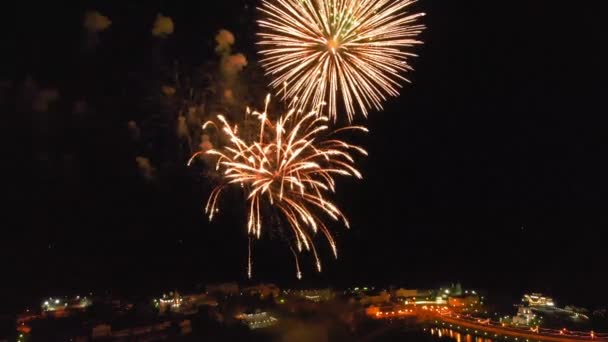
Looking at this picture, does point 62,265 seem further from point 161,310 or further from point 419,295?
point 419,295

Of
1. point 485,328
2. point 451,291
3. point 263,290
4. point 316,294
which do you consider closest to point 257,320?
point 316,294

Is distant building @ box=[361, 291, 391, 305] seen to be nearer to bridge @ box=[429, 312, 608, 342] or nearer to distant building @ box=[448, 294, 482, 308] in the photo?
distant building @ box=[448, 294, 482, 308]

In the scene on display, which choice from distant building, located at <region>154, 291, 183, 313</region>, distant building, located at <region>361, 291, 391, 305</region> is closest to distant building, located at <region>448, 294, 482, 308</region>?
distant building, located at <region>361, 291, 391, 305</region>

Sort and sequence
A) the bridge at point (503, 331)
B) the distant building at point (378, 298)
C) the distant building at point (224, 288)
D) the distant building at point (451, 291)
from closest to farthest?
the bridge at point (503, 331), the distant building at point (378, 298), the distant building at point (224, 288), the distant building at point (451, 291)

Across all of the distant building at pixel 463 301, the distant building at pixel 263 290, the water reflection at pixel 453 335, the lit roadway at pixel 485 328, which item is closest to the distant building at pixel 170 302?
the distant building at pixel 263 290

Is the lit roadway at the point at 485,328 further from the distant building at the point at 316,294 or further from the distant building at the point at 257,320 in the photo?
the distant building at the point at 257,320
